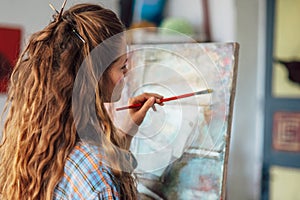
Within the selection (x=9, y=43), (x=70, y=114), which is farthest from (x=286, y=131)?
(x=70, y=114)

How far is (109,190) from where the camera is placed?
903mm

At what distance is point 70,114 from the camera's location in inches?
36.8

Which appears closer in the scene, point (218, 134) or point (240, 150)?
point (218, 134)

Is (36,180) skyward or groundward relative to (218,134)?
groundward

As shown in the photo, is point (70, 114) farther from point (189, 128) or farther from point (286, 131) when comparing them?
point (286, 131)

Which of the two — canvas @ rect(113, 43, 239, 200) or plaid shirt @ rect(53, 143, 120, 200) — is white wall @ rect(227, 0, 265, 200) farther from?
plaid shirt @ rect(53, 143, 120, 200)

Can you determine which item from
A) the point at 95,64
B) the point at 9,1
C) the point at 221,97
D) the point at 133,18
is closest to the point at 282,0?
the point at 133,18

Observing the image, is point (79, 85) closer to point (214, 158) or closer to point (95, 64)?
point (95, 64)

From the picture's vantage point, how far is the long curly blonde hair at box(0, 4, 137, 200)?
92 cm

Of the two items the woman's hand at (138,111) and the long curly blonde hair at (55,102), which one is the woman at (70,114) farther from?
the woman's hand at (138,111)

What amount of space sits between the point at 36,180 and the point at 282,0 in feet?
6.62

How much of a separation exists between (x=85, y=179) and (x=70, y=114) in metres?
0.13

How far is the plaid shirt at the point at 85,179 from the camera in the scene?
2.95 feet

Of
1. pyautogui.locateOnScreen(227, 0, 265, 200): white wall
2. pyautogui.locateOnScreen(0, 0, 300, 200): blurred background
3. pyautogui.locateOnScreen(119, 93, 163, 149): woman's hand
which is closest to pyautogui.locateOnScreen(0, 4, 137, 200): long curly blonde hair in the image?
pyautogui.locateOnScreen(119, 93, 163, 149): woman's hand
